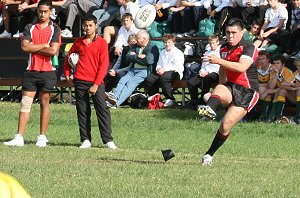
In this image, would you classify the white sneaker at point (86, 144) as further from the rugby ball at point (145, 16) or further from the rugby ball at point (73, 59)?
the rugby ball at point (145, 16)

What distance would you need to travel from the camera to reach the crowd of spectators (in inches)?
755

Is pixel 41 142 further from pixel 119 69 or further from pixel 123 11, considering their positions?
pixel 123 11

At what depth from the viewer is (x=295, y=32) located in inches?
751

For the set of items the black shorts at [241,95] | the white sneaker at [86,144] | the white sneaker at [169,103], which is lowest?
the white sneaker at [169,103]

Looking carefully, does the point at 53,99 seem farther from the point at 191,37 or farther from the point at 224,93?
the point at 224,93

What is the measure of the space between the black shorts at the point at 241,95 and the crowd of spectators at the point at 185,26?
689cm

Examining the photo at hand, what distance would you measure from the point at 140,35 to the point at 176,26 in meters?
1.71

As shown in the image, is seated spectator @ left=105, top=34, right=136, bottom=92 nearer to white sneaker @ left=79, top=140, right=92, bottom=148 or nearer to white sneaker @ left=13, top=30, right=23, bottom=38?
white sneaker @ left=13, top=30, right=23, bottom=38

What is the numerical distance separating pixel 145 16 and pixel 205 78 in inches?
98.2

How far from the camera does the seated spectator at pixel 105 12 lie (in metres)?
22.2

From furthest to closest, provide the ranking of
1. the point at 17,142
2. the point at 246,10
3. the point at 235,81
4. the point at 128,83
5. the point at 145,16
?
the point at 145,16 < the point at 128,83 < the point at 246,10 < the point at 17,142 < the point at 235,81

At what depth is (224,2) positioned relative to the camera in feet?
67.3

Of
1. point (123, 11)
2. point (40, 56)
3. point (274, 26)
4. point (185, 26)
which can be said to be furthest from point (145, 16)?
point (40, 56)

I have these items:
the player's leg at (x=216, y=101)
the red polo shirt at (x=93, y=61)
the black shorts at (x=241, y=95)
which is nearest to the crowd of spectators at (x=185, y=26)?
the red polo shirt at (x=93, y=61)
